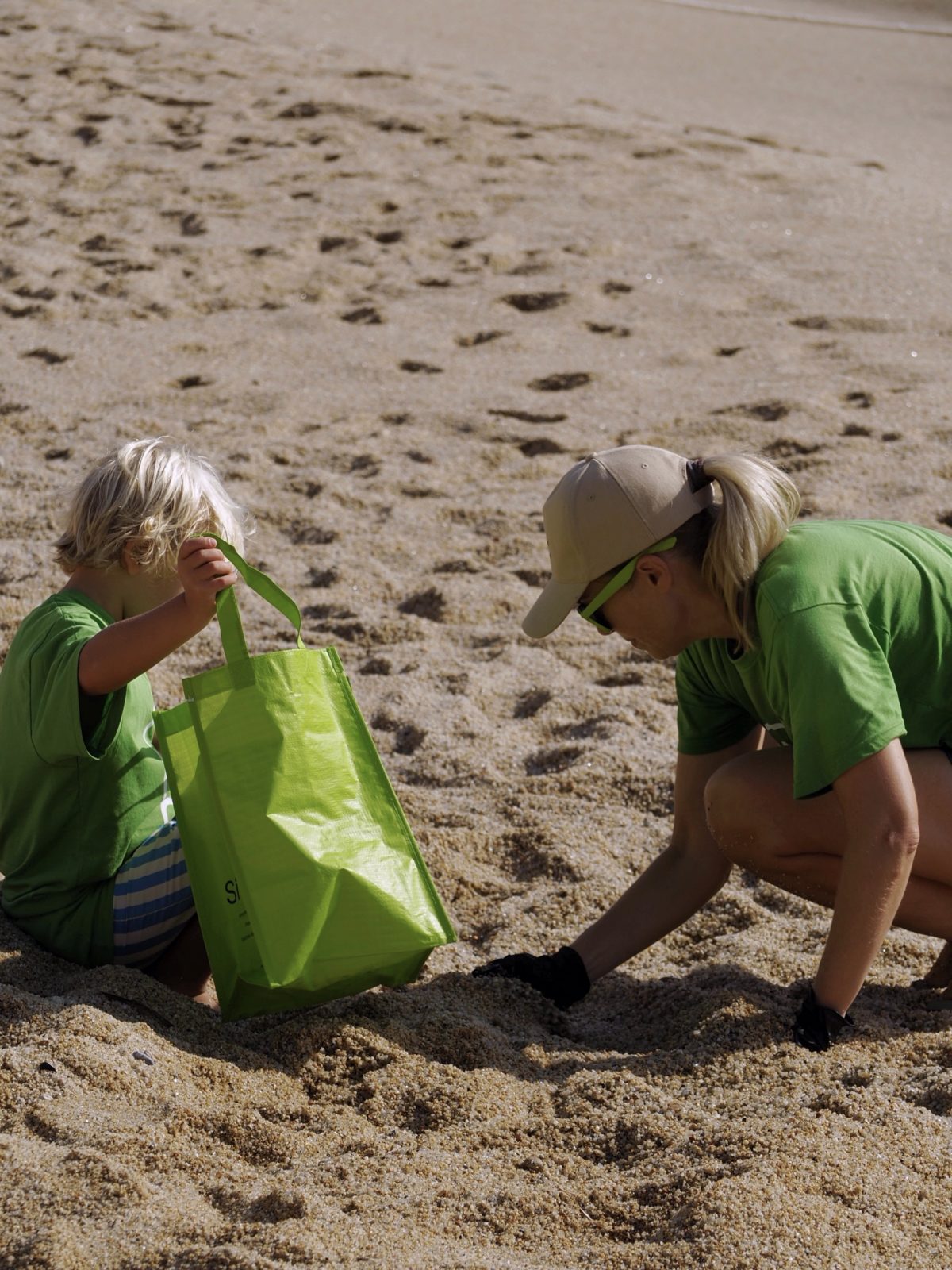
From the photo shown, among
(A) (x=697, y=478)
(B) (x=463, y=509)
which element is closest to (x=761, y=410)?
(B) (x=463, y=509)

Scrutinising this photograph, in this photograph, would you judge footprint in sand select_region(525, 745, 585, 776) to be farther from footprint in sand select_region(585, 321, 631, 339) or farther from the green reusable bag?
footprint in sand select_region(585, 321, 631, 339)

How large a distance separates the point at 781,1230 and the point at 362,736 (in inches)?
34.5

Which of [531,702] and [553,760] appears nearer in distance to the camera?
[553,760]

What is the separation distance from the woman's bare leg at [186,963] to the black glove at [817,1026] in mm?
914

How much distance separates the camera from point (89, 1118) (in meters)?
1.74

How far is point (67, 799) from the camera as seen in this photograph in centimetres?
219

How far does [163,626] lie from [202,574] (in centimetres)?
9

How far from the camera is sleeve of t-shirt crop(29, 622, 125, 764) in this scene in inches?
80.6

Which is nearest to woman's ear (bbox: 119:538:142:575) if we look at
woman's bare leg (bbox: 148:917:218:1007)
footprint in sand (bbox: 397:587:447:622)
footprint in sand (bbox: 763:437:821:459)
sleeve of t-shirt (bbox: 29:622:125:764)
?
sleeve of t-shirt (bbox: 29:622:125:764)

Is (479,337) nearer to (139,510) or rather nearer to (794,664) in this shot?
(139,510)

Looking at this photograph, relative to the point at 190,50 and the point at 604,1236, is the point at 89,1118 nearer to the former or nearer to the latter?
the point at 604,1236

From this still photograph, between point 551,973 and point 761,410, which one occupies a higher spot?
point 761,410

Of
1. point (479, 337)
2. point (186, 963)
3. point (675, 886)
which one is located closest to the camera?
point (186, 963)

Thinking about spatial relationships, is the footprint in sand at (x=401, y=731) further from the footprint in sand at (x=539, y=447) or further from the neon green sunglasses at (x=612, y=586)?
the footprint in sand at (x=539, y=447)
